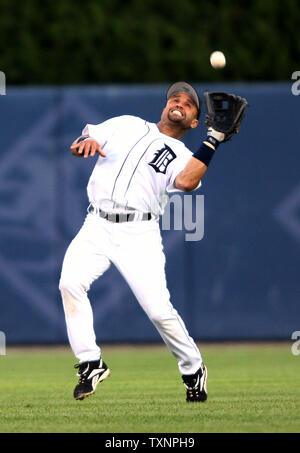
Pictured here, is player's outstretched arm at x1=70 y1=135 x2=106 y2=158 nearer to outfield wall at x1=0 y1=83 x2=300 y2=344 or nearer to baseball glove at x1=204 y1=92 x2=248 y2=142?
baseball glove at x1=204 y1=92 x2=248 y2=142

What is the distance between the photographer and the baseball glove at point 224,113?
6.36m

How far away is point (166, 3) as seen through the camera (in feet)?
40.2

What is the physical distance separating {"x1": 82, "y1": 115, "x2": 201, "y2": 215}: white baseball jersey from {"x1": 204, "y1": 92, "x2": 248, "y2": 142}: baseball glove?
0.32 metres

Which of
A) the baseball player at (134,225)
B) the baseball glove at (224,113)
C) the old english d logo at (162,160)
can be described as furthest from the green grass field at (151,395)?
the baseball glove at (224,113)

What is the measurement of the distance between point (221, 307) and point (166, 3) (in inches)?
139

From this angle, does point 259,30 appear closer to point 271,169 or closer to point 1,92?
point 271,169

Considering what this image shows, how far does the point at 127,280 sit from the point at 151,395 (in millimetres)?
921

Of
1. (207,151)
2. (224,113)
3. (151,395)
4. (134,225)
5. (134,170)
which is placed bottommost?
(151,395)

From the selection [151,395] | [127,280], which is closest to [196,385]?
[151,395]

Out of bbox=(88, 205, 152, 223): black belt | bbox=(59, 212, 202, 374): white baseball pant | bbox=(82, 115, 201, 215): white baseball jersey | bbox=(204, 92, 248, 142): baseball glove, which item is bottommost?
bbox=(59, 212, 202, 374): white baseball pant

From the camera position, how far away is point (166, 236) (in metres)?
11.0

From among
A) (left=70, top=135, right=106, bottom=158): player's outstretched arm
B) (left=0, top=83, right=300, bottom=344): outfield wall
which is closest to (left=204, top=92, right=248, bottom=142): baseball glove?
(left=70, top=135, right=106, bottom=158): player's outstretched arm

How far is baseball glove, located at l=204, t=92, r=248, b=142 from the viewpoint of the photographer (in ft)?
20.9

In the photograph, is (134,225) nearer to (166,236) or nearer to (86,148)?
(86,148)
